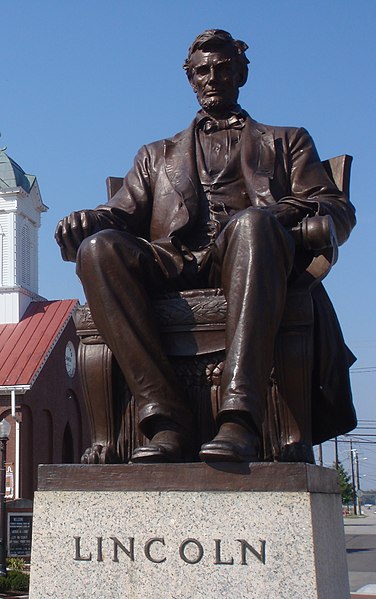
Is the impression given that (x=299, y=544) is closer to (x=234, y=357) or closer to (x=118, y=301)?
(x=234, y=357)

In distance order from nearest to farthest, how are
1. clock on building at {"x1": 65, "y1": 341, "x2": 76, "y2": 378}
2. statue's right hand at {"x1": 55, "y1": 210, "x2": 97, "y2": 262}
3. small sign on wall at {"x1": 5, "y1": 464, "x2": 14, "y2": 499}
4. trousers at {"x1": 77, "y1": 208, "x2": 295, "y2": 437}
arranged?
trousers at {"x1": 77, "y1": 208, "x2": 295, "y2": 437}
statue's right hand at {"x1": 55, "y1": 210, "x2": 97, "y2": 262}
small sign on wall at {"x1": 5, "y1": 464, "x2": 14, "y2": 499}
clock on building at {"x1": 65, "y1": 341, "x2": 76, "y2": 378}

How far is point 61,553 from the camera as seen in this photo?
3.83 metres

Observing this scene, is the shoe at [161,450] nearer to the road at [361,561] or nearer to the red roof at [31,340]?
the road at [361,561]

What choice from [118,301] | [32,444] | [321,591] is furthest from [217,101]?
[32,444]

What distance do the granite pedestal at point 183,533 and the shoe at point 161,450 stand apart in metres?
0.06

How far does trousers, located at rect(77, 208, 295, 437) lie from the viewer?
12.6 feet

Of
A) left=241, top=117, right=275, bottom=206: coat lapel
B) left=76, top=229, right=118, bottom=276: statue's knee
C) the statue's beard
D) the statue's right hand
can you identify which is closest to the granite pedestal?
left=76, top=229, right=118, bottom=276: statue's knee

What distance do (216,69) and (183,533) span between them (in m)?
2.53

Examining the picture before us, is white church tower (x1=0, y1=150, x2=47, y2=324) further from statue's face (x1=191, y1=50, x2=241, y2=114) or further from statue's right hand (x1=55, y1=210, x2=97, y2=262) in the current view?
statue's right hand (x1=55, y1=210, x2=97, y2=262)

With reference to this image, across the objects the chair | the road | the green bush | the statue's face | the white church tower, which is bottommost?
the road

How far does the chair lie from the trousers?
0.15 m

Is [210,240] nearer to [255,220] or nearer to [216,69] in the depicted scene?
[255,220]

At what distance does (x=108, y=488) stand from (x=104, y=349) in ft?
2.41

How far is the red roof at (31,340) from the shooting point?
101 feet
